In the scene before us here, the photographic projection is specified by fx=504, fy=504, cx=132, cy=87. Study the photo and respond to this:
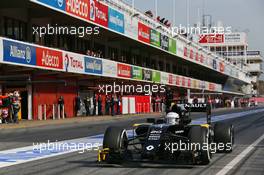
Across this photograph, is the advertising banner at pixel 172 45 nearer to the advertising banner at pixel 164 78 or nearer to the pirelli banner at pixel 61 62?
the advertising banner at pixel 164 78

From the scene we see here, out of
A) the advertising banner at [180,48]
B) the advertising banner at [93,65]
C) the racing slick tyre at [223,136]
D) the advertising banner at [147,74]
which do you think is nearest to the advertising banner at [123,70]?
the advertising banner at [93,65]

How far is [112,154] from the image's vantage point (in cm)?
929

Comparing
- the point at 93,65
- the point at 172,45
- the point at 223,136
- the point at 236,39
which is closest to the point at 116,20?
the point at 93,65

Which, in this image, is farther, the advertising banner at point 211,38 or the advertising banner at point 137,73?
the advertising banner at point 211,38

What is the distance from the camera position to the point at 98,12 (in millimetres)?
35375

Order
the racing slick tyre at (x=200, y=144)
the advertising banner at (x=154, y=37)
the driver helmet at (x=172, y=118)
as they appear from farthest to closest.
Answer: the advertising banner at (x=154, y=37) < the driver helmet at (x=172, y=118) < the racing slick tyre at (x=200, y=144)

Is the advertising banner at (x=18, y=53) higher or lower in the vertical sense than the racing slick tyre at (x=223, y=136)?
higher

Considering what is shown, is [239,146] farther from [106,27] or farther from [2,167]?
[106,27]

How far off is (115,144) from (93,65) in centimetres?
2739

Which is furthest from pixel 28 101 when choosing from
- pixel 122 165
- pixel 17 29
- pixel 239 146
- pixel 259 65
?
pixel 259 65

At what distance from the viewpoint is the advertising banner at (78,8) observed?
30797 millimetres

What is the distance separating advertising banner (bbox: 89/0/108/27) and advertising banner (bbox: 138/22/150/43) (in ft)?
25.7

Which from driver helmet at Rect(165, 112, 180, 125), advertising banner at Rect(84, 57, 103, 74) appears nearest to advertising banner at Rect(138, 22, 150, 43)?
advertising banner at Rect(84, 57, 103, 74)

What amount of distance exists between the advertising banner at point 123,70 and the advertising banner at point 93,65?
→ 400cm
